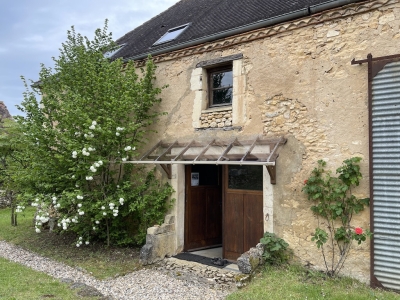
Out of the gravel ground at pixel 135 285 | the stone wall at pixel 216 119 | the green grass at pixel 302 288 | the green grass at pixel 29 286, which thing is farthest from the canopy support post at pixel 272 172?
the green grass at pixel 29 286

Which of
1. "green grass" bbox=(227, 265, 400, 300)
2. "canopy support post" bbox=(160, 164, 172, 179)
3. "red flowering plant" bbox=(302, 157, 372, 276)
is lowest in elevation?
"green grass" bbox=(227, 265, 400, 300)

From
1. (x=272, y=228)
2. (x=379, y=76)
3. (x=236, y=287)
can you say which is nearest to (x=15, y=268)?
(x=236, y=287)

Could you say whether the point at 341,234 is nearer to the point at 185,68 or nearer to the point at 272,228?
the point at 272,228

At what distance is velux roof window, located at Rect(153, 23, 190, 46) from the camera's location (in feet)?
27.8

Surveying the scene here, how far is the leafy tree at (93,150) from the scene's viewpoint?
22.1 ft

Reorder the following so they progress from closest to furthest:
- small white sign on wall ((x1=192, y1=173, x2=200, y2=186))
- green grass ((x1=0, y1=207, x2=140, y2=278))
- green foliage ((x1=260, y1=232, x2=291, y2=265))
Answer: green foliage ((x1=260, y1=232, x2=291, y2=265)), green grass ((x1=0, y1=207, x2=140, y2=278)), small white sign on wall ((x1=192, y1=173, x2=200, y2=186))

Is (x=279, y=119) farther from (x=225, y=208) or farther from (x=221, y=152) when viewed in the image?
(x=225, y=208)

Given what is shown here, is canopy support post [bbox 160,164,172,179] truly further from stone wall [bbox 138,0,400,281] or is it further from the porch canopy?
stone wall [bbox 138,0,400,281]

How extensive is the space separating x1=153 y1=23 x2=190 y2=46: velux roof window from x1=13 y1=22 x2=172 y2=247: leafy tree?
113 centimetres

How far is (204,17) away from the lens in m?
8.80

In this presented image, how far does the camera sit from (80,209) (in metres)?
6.83

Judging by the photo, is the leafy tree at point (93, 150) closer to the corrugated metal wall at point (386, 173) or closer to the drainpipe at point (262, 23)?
the drainpipe at point (262, 23)

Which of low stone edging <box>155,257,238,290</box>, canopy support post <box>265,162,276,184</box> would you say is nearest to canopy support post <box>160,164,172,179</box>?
low stone edging <box>155,257,238,290</box>

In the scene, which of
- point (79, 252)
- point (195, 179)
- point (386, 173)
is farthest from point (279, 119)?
point (79, 252)
